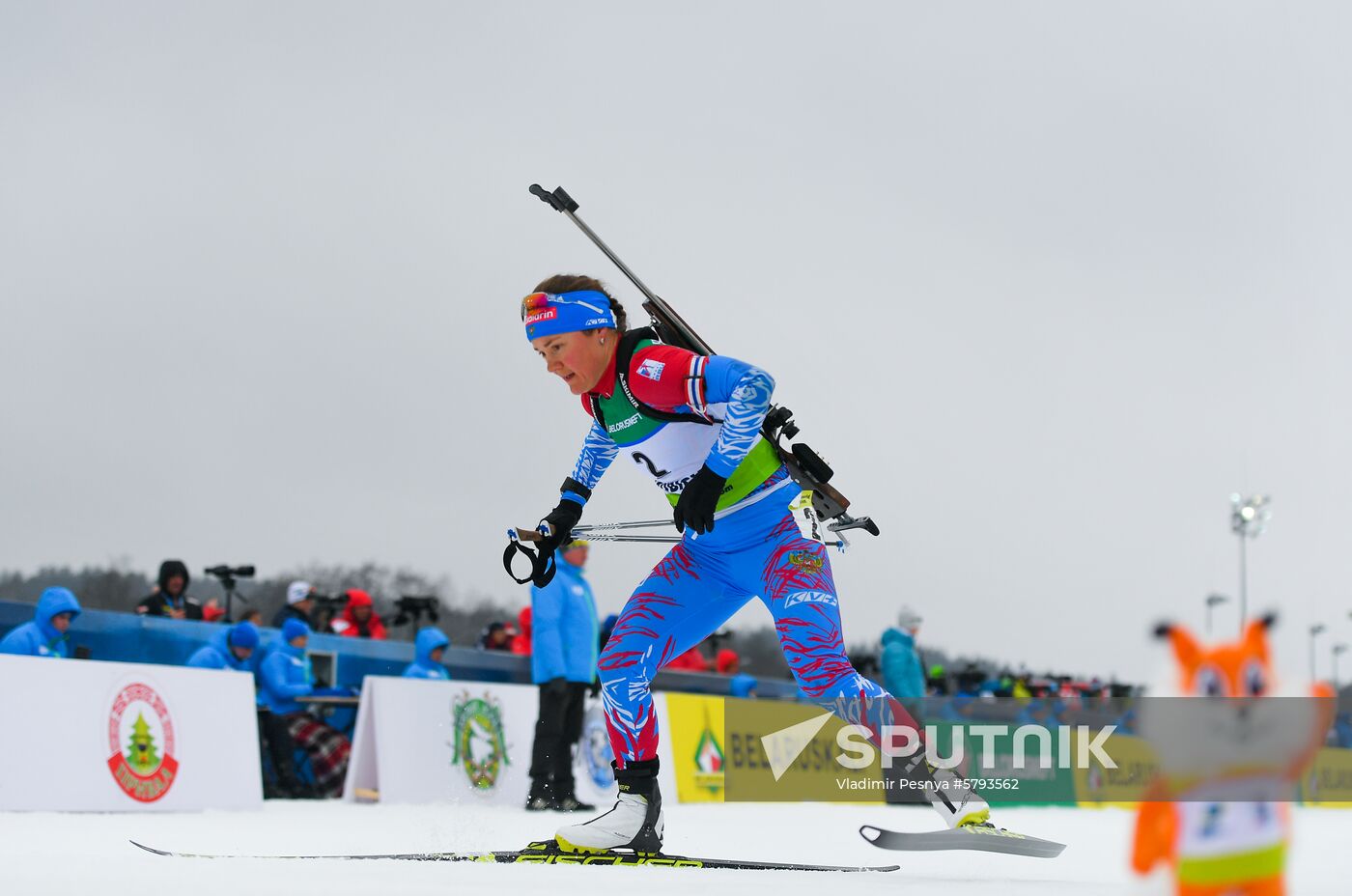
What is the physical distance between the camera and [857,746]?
15.9 feet

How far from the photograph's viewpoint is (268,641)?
10.3 m

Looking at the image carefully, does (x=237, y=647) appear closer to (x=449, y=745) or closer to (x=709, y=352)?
(x=449, y=745)

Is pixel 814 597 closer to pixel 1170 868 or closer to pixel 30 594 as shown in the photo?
pixel 1170 868

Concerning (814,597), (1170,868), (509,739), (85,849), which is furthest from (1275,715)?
(509,739)

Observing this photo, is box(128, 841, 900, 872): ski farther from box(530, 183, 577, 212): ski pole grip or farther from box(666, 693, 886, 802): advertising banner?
box(666, 693, 886, 802): advertising banner

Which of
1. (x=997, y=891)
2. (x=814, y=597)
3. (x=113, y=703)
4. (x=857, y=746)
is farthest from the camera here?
(x=113, y=703)

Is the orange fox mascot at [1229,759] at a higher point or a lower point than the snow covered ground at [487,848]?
higher

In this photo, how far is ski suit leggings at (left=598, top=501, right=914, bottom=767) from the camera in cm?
442

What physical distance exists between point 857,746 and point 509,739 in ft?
20.8

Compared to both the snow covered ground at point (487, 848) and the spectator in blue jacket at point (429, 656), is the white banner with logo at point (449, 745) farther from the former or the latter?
the spectator in blue jacket at point (429, 656)

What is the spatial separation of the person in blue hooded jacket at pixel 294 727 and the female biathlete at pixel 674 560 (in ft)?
18.7

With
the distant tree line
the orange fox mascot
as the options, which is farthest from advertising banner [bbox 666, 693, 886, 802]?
the orange fox mascot

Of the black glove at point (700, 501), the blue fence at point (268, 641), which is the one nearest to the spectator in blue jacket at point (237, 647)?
the blue fence at point (268, 641)

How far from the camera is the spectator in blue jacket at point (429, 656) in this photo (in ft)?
36.7
